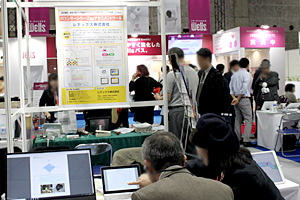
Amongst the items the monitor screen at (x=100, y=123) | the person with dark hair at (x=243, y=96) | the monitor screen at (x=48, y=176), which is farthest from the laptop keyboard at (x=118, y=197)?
the person with dark hair at (x=243, y=96)

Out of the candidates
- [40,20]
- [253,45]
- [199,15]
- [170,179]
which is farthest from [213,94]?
[253,45]

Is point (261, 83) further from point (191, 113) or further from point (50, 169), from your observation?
point (50, 169)

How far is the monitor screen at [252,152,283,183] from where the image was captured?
280 centimetres

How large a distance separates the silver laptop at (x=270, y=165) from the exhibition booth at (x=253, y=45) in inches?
279

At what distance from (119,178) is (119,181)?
0.06ft

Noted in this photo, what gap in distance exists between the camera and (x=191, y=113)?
406 cm

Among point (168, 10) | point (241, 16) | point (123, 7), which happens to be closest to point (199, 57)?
point (123, 7)

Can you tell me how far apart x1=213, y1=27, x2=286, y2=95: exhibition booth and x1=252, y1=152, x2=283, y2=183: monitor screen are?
279 inches

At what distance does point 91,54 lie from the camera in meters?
3.54

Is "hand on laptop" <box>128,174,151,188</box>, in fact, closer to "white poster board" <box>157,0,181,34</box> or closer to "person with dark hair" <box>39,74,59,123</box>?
"person with dark hair" <box>39,74,59,123</box>

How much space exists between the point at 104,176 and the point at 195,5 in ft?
22.9

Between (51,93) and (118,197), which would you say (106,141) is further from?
(118,197)

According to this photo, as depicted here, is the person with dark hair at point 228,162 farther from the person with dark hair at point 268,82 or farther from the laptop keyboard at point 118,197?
the person with dark hair at point 268,82

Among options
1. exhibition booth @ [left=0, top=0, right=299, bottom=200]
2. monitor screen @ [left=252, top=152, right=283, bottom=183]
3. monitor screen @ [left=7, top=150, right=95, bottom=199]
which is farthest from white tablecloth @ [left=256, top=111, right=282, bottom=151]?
monitor screen @ [left=7, top=150, right=95, bottom=199]
